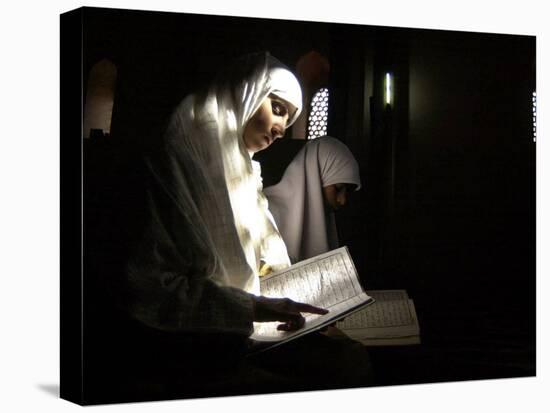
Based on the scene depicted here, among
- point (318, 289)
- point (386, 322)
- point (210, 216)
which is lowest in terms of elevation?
point (386, 322)

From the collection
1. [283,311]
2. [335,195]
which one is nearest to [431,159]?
[335,195]

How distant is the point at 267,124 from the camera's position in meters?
8.69

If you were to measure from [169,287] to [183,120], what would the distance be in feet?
3.04

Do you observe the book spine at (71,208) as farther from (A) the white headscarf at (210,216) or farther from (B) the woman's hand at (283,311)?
(B) the woman's hand at (283,311)

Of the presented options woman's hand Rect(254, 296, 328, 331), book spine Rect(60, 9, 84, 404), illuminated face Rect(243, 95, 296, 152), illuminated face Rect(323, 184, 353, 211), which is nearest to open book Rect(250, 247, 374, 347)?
woman's hand Rect(254, 296, 328, 331)

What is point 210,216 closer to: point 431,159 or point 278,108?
point 278,108

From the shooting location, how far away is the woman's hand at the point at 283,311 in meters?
8.56

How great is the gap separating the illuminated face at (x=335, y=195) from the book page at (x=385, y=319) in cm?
56

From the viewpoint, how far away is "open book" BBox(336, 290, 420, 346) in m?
8.93

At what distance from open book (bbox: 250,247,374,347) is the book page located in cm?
6

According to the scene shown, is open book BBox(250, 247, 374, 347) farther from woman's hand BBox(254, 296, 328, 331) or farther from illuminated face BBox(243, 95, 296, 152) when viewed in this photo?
illuminated face BBox(243, 95, 296, 152)

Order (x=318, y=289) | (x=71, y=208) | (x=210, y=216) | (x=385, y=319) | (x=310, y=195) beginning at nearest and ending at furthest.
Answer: (x=71, y=208), (x=210, y=216), (x=318, y=289), (x=310, y=195), (x=385, y=319)

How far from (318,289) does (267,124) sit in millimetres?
998

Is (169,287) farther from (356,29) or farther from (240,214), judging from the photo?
(356,29)
